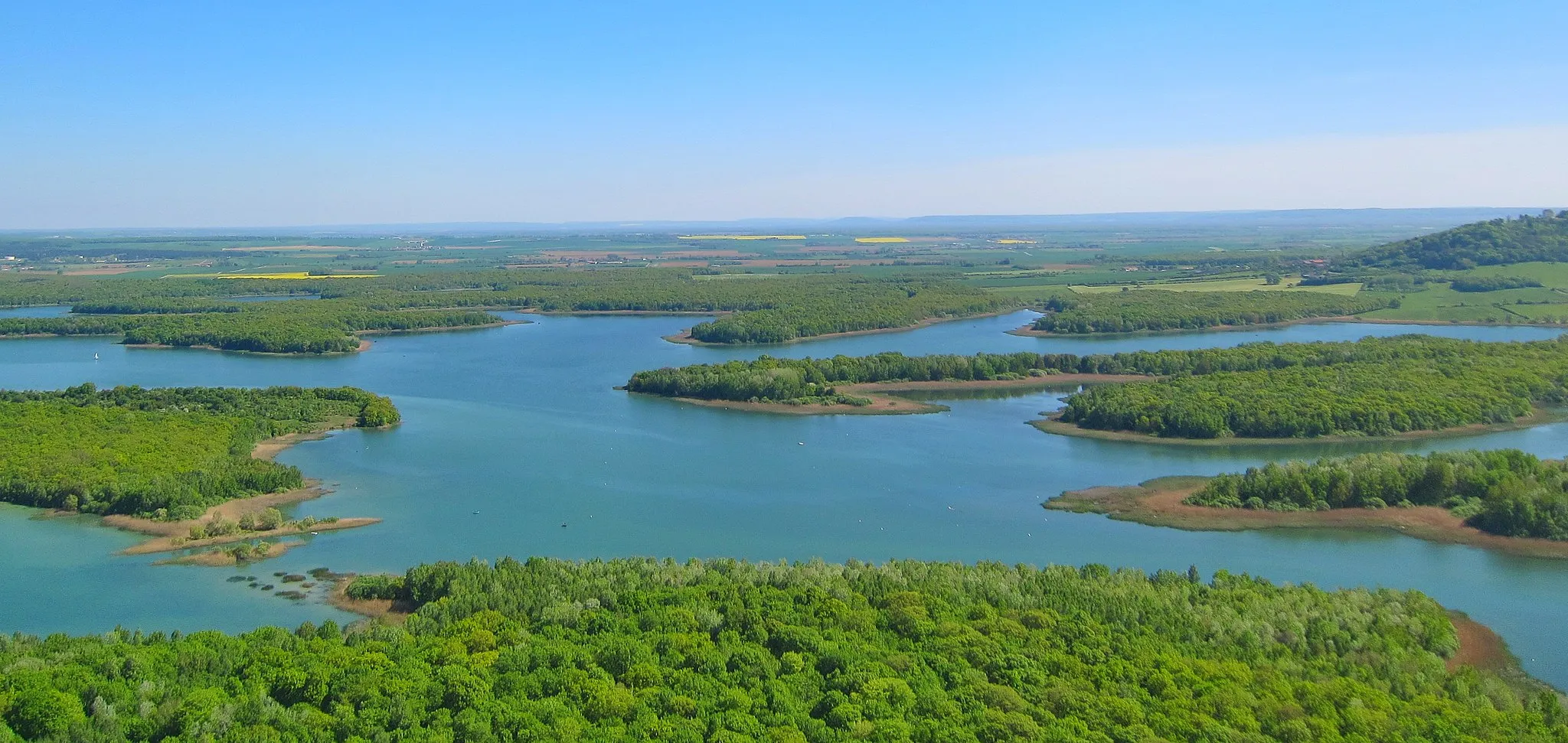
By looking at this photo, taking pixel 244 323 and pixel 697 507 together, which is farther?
pixel 244 323

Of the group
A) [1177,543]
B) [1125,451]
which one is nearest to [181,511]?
[1177,543]

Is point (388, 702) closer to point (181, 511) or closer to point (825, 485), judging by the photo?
point (181, 511)

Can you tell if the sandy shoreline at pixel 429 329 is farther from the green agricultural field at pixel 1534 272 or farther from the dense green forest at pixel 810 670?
the green agricultural field at pixel 1534 272

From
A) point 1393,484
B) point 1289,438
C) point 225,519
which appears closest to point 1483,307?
point 1289,438

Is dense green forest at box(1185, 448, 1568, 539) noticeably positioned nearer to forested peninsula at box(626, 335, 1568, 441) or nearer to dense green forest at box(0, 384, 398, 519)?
forested peninsula at box(626, 335, 1568, 441)

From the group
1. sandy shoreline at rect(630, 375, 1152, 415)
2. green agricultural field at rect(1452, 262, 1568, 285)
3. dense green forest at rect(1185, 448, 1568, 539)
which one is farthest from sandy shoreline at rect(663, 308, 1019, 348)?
green agricultural field at rect(1452, 262, 1568, 285)

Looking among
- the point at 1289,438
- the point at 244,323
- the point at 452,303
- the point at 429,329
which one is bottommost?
the point at 1289,438

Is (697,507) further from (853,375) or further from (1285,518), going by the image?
(853,375)
